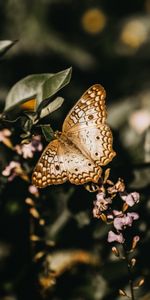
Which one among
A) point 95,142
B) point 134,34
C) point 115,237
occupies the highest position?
point 95,142

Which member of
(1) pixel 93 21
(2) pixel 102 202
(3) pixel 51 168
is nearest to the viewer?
(2) pixel 102 202

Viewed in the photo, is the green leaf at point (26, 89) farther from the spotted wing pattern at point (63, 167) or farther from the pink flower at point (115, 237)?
the pink flower at point (115, 237)

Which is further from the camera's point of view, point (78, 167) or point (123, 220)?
point (78, 167)

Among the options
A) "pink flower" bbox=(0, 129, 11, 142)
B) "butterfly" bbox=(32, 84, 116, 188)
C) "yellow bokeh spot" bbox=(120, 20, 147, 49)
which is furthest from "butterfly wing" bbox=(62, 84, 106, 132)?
"yellow bokeh spot" bbox=(120, 20, 147, 49)

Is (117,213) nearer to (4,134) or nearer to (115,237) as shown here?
(115,237)

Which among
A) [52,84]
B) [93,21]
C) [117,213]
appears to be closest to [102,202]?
[117,213]

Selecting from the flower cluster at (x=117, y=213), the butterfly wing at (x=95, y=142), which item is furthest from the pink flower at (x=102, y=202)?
the butterfly wing at (x=95, y=142)
